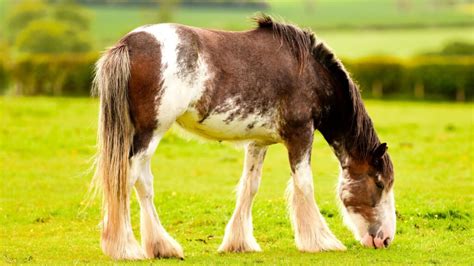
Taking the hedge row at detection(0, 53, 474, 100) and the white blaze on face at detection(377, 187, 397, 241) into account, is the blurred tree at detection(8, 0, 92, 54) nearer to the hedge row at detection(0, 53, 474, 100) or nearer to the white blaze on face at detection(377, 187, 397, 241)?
the hedge row at detection(0, 53, 474, 100)

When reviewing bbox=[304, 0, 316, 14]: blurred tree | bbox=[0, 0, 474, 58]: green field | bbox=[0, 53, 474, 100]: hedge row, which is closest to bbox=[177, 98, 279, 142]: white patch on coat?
bbox=[0, 53, 474, 100]: hedge row

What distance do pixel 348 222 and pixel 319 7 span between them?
383 feet

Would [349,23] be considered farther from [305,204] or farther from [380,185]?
[305,204]

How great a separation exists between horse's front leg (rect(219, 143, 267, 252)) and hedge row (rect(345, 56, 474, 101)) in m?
41.0

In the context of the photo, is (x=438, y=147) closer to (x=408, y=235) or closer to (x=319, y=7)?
(x=408, y=235)

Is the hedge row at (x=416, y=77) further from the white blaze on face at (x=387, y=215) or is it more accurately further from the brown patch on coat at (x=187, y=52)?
the brown patch on coat at (x=187, y=52)

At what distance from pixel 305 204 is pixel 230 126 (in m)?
1.49

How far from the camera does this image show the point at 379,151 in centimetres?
1137

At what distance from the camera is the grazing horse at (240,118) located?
9977 millimetres

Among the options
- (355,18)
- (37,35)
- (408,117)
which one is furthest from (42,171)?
(355,18)

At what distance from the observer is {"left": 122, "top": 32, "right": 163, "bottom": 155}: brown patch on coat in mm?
9969

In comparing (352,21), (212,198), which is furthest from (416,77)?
(352,21)

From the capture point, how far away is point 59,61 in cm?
5491

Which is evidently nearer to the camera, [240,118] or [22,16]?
[240,118]
